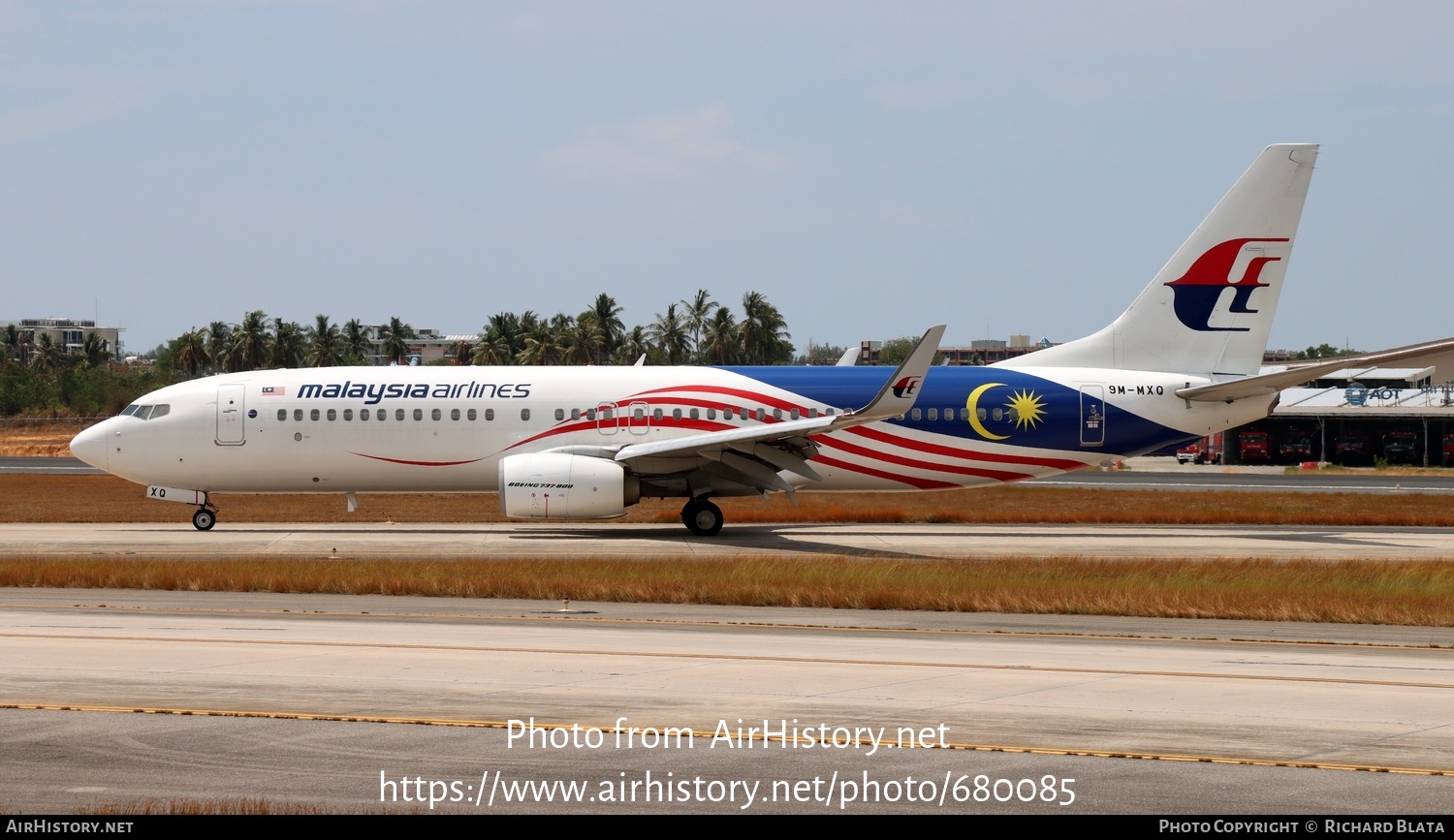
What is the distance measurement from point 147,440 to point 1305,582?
24.9 meters

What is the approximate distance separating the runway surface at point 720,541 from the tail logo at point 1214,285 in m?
5.20

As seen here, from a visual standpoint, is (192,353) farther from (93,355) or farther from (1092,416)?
(1092,416)

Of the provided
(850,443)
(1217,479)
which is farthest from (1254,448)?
(850,443)

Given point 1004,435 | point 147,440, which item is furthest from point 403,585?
point 1004,435

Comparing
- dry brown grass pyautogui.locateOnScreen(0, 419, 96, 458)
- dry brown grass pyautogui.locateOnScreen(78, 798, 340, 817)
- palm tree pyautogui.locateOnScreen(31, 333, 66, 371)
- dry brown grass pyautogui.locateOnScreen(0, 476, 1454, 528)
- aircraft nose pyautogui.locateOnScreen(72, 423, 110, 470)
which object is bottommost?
dry brown grass pyautogui.locateOnScreen(0, 476, 1454, 528)

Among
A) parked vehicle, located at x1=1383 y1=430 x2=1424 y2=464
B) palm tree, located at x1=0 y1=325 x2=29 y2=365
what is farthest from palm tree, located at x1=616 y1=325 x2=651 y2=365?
palm tree, located at x1=0 y1=325 x2=29 y2=365

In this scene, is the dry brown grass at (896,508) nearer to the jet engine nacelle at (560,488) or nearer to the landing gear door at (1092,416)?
the landing gear door at (1092,416)

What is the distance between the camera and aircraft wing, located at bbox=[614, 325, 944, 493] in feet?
92.5

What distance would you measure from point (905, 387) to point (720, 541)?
597 cm

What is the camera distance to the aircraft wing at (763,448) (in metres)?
28.2

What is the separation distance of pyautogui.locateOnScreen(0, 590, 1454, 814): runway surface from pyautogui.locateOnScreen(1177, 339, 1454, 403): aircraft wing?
1251 centimetres

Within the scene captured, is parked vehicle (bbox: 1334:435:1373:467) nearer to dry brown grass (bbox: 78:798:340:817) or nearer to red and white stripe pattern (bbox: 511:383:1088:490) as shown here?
red and white stripe pattern (bbox: 511:383:1088:490)

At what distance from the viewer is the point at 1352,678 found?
1388 cm

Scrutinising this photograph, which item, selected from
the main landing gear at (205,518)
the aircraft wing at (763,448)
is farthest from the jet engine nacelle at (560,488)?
the main landing gear at (205,518)
